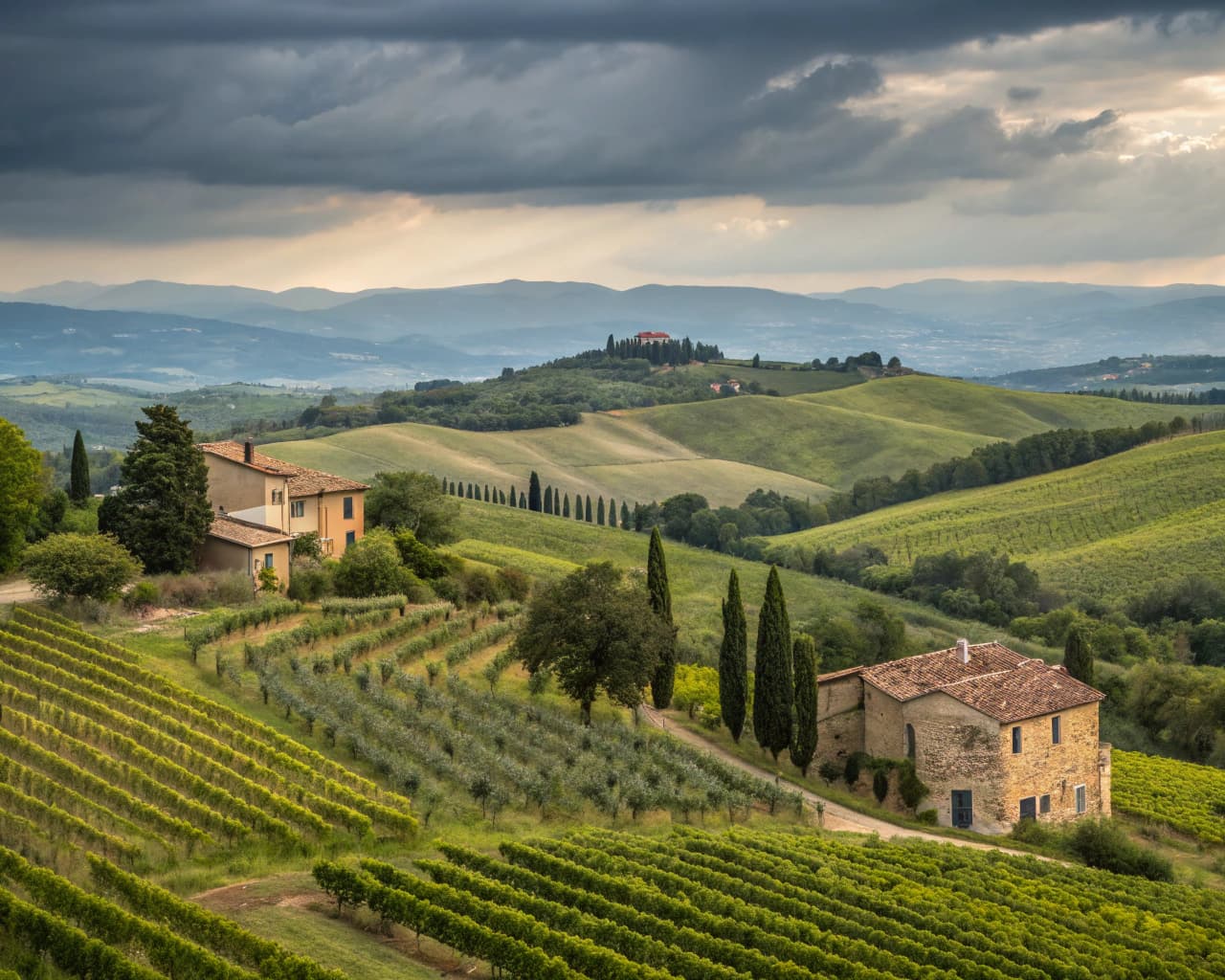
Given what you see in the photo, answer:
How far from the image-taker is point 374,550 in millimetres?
54531

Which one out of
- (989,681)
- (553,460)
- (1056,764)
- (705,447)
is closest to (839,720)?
(989,681)

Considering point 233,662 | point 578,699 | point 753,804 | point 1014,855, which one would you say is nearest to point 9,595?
point 233,662

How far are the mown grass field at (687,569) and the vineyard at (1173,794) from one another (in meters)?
21.8

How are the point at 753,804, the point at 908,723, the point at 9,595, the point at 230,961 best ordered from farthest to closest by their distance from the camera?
the point at 9,595
the point at 908,723
the point at 753,804
the point at 230,961

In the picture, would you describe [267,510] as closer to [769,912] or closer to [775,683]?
[775,683]

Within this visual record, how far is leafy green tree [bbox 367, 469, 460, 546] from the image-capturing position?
64.8 meters

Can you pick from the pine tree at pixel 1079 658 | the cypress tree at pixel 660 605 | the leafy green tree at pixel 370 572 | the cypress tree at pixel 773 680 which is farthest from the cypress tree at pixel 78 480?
the pine tree at pixel 1079 658

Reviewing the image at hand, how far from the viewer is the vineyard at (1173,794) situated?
4397 centimetres

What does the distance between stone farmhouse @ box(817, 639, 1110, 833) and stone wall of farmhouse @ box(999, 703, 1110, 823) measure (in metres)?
0.03

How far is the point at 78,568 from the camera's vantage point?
4462 cm

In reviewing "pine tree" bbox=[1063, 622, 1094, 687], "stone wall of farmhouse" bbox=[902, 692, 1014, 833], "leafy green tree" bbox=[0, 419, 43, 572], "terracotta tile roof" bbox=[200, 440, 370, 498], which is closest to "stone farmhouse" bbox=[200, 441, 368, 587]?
"terracotta tile roof" bbox=[200, 440, 370, 498]

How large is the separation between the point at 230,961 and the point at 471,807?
1247cm

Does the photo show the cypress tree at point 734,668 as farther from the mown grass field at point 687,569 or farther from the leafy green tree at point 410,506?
the leafy green tree at point 410,506

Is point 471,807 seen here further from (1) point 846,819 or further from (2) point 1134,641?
(2) point 1134,641
